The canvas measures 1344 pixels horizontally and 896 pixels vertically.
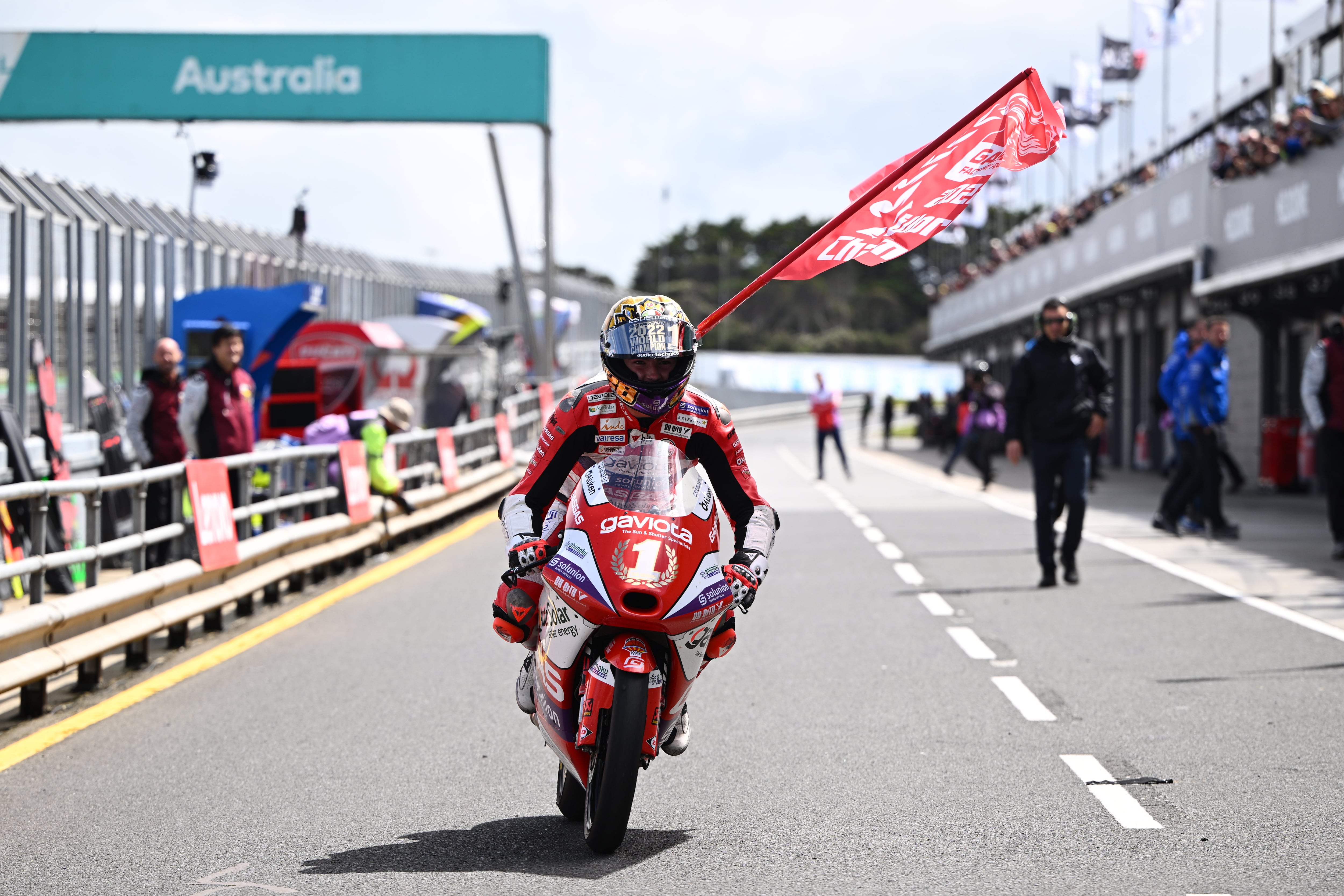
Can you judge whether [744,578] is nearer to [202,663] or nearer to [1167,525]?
[202,663]

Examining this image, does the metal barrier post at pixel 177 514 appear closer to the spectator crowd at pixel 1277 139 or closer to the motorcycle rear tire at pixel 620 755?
the motorcycle rear tire at pixel 620 755

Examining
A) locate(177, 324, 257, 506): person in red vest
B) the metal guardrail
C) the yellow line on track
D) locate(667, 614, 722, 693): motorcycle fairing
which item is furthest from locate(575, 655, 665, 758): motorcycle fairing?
locate(177, 324, 257, 506): person in red vest

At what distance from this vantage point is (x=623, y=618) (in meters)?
4.81

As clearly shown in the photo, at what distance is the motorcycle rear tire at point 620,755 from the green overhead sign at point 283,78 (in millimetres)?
22224

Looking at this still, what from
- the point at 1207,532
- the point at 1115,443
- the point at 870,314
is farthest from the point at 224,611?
the point at 870,314

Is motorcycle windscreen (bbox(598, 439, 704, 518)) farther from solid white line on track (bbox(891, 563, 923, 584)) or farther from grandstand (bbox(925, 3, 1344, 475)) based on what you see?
grandstand (bbox(925, 3, 1344, 475))

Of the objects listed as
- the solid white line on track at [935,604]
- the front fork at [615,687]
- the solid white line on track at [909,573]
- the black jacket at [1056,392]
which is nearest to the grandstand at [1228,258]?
the black jacket at [1056,392]

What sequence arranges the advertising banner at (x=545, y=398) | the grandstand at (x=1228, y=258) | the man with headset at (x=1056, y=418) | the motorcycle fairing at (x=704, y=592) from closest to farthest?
the motorcycle fairing at (x=704, y=592), the man with headset at (x=1056, y=418), the grandstand at (x=1228, y=258), the advertising banner at (x=545, y=398)

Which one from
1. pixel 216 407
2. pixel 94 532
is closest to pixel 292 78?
pixel 216 407

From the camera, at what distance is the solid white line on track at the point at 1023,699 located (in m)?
7.34

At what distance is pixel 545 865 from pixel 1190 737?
119 inches

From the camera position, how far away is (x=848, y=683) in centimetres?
820

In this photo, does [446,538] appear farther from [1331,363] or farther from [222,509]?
[1331,363]

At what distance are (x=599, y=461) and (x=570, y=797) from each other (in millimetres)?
1069
